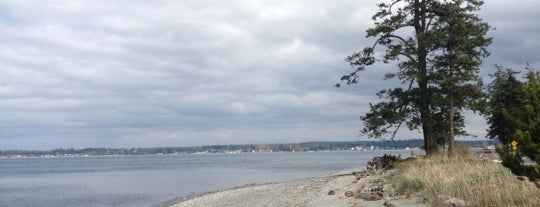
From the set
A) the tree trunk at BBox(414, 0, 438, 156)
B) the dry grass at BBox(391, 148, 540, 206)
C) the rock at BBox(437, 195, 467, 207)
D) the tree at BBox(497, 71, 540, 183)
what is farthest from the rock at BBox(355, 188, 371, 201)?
the tree trunk at BBox(414, 0, 438, 156)

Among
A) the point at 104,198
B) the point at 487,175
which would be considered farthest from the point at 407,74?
the point at 104,198

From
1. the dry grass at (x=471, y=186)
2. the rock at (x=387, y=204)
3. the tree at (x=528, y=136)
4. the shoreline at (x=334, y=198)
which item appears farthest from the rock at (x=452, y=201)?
the tree at (x=528, y=136)

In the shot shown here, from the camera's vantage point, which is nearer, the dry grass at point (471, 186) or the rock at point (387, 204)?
the dry grass at point (471, 186)

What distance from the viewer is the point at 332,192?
20.5m

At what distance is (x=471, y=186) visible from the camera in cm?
1395

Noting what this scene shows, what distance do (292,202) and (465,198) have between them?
892cm

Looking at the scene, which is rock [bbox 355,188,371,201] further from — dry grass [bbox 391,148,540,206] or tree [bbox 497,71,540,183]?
tree [bbox 497,71,540,183]

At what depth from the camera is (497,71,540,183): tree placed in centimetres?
931

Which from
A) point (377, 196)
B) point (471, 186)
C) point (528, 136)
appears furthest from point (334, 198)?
point (528, 136)

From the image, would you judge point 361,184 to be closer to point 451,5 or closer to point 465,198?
point 465,198

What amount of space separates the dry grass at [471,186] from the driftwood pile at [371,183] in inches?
26.5

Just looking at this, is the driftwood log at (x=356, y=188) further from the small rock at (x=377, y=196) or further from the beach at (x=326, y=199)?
the small rock at (x=377, y=196)

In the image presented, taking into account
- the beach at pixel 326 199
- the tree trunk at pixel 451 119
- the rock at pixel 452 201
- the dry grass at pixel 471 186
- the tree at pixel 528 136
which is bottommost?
the beach at pixel 326 199

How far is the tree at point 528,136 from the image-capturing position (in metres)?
9.31
